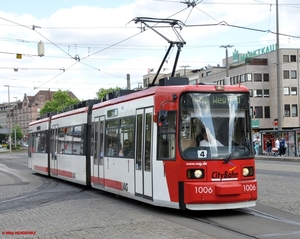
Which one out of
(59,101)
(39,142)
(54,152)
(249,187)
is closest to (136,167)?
(249,187)

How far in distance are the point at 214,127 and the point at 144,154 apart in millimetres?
1999

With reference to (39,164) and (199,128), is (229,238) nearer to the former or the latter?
(199,128)

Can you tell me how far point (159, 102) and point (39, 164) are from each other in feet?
48.3

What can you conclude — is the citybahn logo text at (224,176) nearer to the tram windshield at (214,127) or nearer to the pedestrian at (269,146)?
the tram windshield at (214,127)

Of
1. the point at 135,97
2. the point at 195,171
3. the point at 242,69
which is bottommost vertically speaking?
the point at 195,171

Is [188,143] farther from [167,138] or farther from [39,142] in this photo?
[39,142]

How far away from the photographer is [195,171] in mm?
10859

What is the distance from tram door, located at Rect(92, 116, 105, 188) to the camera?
1570 centimetres

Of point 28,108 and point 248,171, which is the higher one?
point 28,108

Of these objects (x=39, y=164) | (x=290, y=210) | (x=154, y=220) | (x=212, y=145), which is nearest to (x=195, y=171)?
(x=212, y=145)

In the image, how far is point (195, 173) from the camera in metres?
10.9

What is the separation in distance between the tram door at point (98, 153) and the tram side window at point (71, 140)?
1.59 meters

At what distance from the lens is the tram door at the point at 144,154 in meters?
12.0

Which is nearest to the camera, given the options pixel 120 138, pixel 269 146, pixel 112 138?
pixel 120 138
